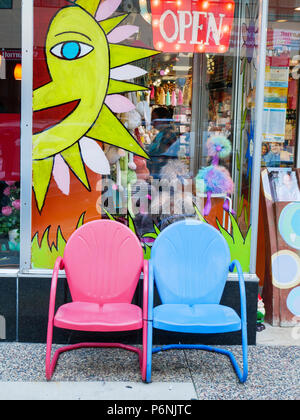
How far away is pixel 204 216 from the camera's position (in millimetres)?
4184

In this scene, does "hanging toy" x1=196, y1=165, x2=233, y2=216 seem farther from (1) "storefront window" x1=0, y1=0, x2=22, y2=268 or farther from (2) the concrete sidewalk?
(1) "storefront window" x1=0, y1=0, x2=22, y2=268

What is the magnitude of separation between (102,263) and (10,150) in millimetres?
1239

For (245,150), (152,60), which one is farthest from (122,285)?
(152,60)

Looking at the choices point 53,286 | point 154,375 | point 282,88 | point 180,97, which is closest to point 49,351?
point 53,286

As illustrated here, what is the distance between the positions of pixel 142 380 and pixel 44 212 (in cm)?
141

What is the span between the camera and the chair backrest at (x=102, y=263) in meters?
3.64

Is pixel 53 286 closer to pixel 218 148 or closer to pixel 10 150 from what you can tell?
pixel 10 150

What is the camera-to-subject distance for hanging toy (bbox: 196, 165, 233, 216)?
4.30 m

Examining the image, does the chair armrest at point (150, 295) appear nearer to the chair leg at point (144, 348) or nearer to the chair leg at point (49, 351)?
the chair leg at point (144, 348)

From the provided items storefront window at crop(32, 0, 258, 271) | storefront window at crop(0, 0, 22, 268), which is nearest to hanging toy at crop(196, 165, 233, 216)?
storefront window at crop(32, 0, 258, 271)

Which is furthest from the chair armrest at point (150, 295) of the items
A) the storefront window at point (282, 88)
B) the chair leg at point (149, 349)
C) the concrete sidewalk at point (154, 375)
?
the storefront window at point (282, 88)

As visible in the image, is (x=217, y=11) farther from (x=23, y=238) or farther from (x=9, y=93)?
(x=23, y=238)
